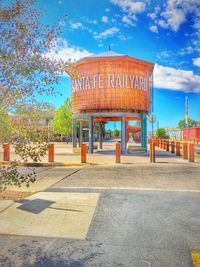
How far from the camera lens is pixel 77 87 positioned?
71.5 feet

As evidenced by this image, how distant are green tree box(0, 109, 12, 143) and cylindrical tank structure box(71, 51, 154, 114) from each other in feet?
54.4

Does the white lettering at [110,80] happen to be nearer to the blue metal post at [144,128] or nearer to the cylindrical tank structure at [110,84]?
the cylindrical tank structure at [110,84]

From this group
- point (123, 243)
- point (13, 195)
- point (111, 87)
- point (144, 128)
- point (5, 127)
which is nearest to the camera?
point (123, 243)

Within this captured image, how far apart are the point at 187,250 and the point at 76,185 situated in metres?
5.04

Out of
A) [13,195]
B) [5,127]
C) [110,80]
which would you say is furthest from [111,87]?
[5,127]

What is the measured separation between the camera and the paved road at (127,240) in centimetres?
346

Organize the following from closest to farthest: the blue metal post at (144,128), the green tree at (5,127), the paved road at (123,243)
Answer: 1. the paved road at (123,243)
2. the green tree at (5,127)
3. the blue metal post at (144,128)

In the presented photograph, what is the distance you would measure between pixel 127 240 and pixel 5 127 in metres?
2.62

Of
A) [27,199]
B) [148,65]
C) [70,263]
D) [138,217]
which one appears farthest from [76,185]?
[148,65]

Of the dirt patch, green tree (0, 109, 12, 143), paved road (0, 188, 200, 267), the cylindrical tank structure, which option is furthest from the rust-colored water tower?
green tree (0, 109, 12, 143)

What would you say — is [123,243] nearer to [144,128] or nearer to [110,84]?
[110,84]

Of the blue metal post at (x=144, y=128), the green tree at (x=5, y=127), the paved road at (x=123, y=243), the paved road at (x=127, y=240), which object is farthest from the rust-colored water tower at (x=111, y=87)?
the green tree at (x=5, y=127)

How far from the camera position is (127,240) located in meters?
4.08

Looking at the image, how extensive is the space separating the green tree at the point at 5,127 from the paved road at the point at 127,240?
63.2 inches
